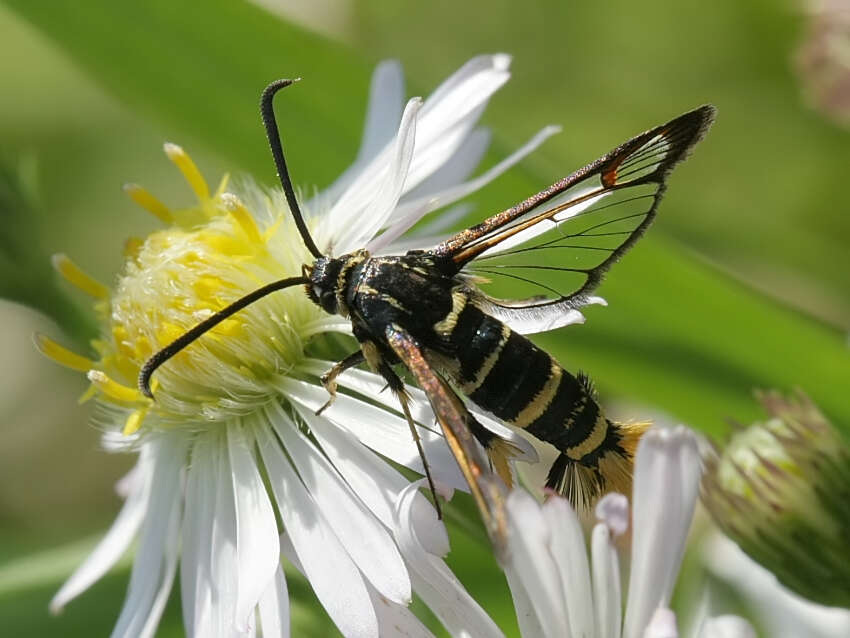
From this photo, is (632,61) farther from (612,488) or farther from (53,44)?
(612,488)

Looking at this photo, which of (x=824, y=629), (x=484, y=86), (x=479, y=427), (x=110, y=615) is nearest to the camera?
(x=479, y=427)

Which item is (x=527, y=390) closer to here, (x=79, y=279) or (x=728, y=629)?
(x=728, y=629)

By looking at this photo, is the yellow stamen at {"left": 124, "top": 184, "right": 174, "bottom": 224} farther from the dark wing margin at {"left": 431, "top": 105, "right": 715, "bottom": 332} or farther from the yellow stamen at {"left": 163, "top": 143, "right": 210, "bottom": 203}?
the dark wing margin at {"left": 431, "top": 105, "right": 715, "bottom": 332}

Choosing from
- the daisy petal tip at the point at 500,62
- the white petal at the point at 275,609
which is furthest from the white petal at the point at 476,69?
the white petal at the point at 275,609

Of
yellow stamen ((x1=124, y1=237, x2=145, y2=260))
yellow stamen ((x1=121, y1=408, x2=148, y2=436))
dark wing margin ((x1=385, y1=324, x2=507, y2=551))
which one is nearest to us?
dark wing margin ((x1=385, y1=324, x2=507, y2=551))

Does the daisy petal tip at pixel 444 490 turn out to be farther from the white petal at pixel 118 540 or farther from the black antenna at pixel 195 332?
the white petal at pixel 118 540

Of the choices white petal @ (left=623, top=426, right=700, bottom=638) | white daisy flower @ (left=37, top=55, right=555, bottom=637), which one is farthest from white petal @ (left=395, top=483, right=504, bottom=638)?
white petal @ (left=623, top=426, right=700, bottom=638)

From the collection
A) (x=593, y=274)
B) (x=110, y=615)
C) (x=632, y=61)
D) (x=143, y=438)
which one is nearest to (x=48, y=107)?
(x=632, y=61)
